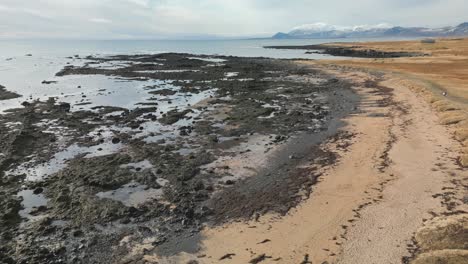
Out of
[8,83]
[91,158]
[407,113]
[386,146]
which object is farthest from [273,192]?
[8,83]

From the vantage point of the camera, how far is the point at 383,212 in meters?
15.8

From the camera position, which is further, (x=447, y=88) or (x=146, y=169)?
(x=447, y=88)

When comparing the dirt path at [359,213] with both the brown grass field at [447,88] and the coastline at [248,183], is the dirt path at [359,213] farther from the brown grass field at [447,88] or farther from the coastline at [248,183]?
the brown grass field at [447,88]

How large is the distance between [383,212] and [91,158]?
16.0m

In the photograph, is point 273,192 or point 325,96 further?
point 325,96

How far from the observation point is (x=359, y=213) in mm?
15844

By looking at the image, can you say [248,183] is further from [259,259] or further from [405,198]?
[405,198]

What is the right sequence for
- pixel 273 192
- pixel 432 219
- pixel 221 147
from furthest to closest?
pixel 221 147 → pixel 273 192 → pixel 432 219

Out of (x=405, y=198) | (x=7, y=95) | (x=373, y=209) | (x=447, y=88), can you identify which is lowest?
(x=373, y=209)

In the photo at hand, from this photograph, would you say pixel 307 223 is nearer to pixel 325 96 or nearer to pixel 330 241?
pixel 330 241

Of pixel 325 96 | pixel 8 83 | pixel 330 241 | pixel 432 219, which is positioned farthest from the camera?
pixel 8 83

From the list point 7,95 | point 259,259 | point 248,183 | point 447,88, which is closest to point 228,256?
point 259,259

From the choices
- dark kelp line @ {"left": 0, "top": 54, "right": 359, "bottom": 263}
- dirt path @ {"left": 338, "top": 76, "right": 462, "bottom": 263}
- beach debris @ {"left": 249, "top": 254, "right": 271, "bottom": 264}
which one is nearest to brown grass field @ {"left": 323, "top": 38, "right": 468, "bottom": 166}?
dirt path @ {"left": 338, "top": 76, "right": 462, "bottom": 263}

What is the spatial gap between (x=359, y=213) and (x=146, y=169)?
1133 cm
